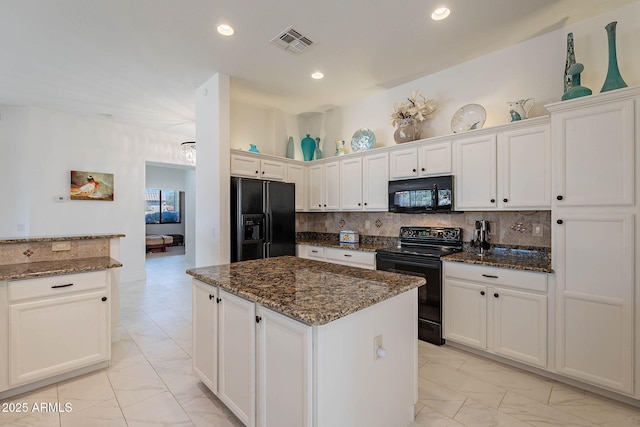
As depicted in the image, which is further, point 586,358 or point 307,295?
point 586,358

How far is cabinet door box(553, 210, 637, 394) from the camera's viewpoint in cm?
205

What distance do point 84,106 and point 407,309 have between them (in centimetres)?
559

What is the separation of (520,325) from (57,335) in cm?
372

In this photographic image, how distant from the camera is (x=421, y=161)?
345 cm

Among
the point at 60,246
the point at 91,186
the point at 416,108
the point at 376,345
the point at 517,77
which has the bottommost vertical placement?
the point at 376,345

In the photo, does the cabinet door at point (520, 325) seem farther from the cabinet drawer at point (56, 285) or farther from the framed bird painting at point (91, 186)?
the framed bird painting at point (91, 186)

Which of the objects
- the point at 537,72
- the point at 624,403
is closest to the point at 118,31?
the point at 537,72

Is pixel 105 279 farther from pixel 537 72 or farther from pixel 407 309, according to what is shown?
pixel 537 72

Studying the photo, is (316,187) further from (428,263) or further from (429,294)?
(429,294)

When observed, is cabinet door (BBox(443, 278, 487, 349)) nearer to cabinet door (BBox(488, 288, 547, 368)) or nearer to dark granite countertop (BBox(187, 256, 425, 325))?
cabinet door (BBox(488, 288, 547, 368))

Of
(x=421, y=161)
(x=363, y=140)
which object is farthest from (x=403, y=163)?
(x=363, y=140)

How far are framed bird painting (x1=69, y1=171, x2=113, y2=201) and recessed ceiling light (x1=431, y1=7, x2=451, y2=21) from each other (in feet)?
18.9

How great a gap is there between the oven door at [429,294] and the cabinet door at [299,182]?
200 cm

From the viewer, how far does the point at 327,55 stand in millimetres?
3150
